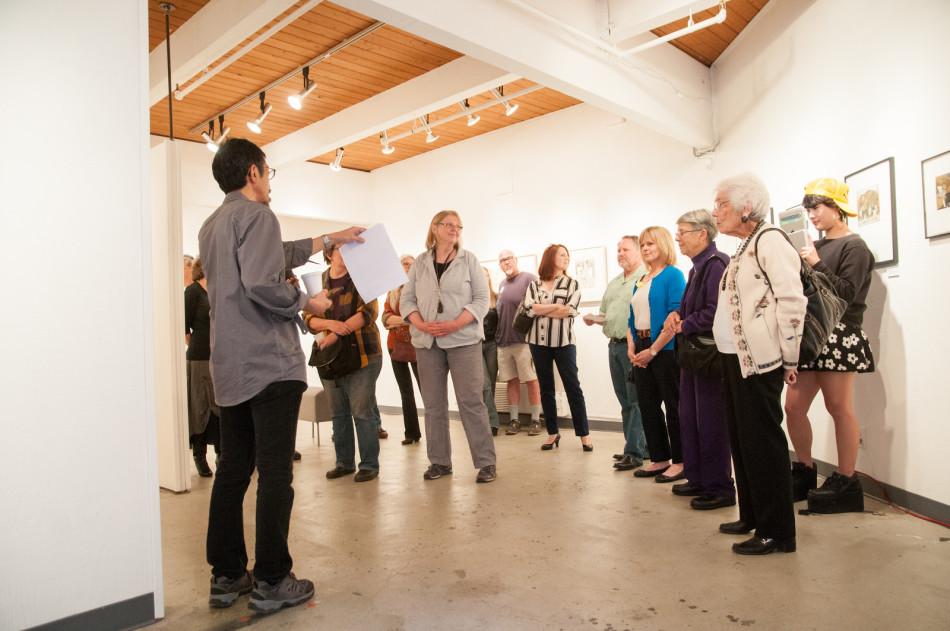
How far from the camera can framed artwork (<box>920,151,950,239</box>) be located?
2924 millimetres

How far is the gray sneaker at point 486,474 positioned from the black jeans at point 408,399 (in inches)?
70.7

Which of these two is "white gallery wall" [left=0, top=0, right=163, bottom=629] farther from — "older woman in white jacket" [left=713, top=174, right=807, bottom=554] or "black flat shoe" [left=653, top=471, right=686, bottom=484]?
"black flat shoe" [left=653, top=471, right=686, bottom=484]

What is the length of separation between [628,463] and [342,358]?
200 cm

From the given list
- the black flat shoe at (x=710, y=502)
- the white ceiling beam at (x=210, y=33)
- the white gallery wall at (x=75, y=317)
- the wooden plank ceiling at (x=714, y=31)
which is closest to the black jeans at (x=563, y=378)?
the black flat shoe at (x=710, y=502)

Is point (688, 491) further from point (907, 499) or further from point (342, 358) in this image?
point (342, 358)

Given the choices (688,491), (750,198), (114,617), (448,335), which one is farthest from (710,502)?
(114,617)

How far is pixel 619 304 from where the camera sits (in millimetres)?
4527

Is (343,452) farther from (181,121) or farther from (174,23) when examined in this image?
(181,121)

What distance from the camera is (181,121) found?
708 centimetres

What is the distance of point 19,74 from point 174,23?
340 centimetres

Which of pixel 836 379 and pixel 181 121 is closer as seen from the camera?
pixel 836 379

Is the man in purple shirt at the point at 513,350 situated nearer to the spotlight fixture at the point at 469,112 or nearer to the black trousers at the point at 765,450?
the spotlight fixture at the point at 469,112

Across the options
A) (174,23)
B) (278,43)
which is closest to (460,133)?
(278,43)

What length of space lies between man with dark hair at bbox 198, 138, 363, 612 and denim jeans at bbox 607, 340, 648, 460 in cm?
267
